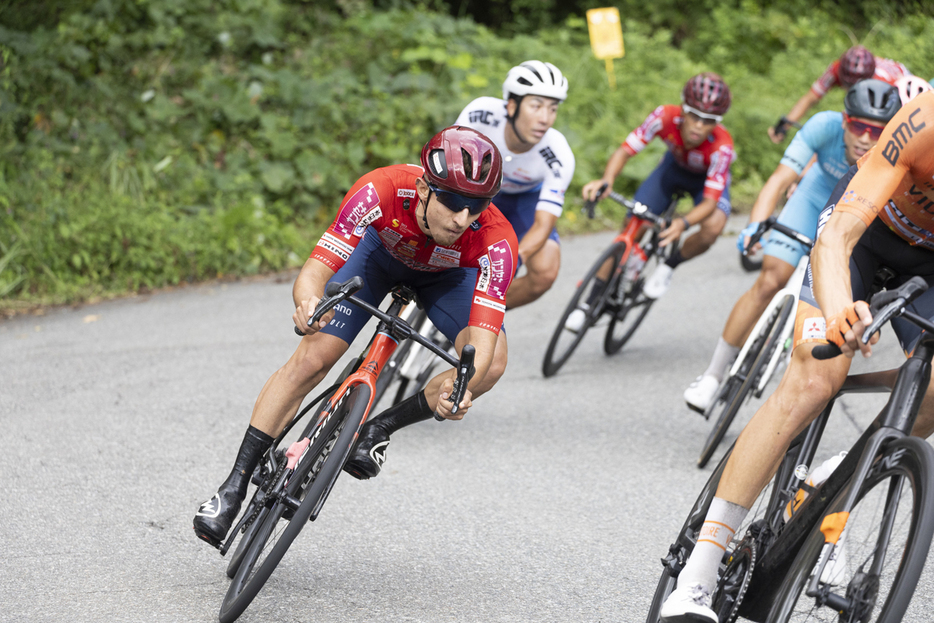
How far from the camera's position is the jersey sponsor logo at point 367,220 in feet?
12.5

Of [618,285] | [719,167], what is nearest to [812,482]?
[618,285]

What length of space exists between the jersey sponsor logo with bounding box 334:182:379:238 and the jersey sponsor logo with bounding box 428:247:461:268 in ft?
1.15

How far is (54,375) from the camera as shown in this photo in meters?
6.91

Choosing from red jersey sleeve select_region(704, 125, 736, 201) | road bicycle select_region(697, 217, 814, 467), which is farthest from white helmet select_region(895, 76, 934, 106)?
red jersey sleeve select_region(704, 125, 736, 201)

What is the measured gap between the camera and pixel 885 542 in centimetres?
250

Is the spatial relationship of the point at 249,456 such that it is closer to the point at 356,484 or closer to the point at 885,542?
the point at 356,484

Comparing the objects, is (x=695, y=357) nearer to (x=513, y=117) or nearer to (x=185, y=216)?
(x=513, y=117)

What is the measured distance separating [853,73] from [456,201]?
21.9 feet

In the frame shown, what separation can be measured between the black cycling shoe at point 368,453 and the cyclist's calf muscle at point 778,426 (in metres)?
1.41

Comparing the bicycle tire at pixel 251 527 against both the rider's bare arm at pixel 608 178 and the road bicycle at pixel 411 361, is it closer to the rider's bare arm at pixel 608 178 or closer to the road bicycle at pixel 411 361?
the road bicycle at pixel 411 361

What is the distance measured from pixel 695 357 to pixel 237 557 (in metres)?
5.01

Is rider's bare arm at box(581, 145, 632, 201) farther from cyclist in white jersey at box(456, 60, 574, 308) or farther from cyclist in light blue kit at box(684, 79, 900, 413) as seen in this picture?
cyclist in light blue kit at box(684, 79, 900, 413)

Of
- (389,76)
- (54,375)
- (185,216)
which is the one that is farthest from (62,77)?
(54,375)

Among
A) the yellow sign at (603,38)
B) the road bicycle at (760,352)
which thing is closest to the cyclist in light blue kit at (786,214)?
the road bicycle at (760,352)
